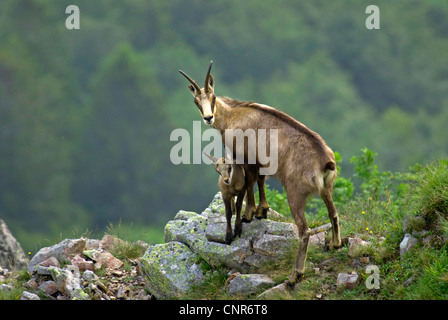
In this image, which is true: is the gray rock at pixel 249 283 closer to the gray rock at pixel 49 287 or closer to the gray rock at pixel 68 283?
the gray rock at pixel 68 283

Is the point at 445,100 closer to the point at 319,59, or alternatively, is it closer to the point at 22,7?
the point at 319,59

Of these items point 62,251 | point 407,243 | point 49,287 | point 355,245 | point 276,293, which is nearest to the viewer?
point 276,293

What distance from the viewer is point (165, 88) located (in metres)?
84.7

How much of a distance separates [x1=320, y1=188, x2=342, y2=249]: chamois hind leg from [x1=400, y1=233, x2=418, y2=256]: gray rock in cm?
106

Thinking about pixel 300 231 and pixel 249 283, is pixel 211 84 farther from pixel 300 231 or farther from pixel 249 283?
pixel 249 283

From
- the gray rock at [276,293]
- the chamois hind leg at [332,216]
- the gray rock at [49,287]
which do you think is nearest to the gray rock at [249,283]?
the gray rock at [276,293]

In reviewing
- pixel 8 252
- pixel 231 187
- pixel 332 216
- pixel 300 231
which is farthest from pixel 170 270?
pixel 8 252

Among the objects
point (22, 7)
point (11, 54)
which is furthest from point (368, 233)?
point (22, 7)

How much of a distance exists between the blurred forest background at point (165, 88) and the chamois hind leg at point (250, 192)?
45125 mm

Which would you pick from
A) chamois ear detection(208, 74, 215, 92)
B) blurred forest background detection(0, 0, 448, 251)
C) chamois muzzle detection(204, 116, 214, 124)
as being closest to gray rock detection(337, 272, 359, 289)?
chamois muzzle detection(204, 116, 214, 124)

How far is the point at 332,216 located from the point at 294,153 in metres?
1.24

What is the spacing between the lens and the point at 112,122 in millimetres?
71688

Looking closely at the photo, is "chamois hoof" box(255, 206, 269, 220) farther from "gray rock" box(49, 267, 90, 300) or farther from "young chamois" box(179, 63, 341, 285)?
"gray rock" box(49, 267, 90, 300)

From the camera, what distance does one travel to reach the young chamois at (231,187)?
10.7 metres
